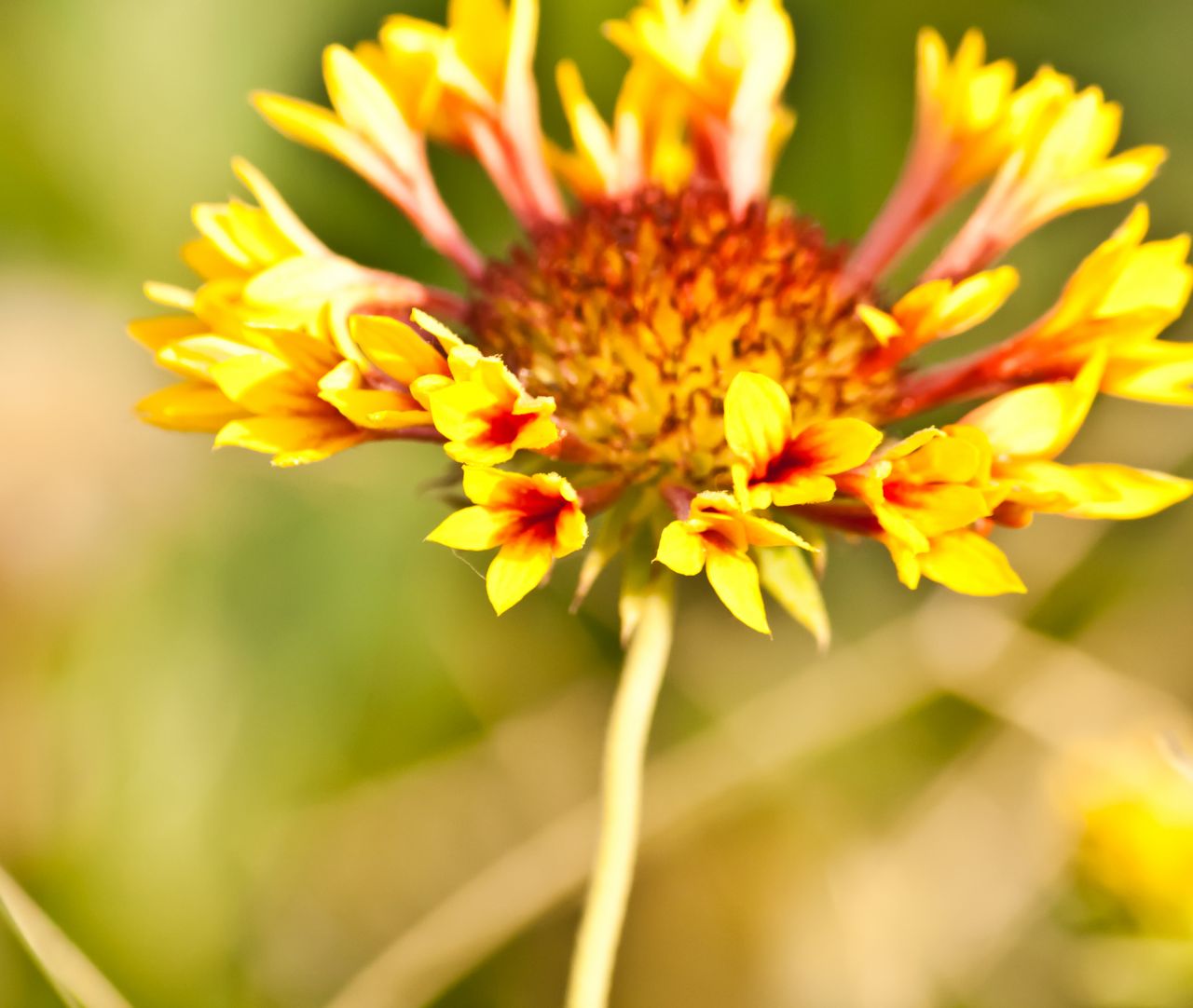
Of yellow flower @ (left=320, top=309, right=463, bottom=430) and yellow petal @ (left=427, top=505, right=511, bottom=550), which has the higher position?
yellow flower @ (left=320, top=309, right=463, bottom=430)

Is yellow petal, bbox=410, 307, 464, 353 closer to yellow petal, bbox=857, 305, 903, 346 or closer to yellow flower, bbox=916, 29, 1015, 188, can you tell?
yellow petal, bbox=857, 305, 903, 346

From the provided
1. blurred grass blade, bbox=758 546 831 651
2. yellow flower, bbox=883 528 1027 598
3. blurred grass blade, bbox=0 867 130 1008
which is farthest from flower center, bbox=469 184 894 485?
blurred grass blade, bbox=0 867 130 1008

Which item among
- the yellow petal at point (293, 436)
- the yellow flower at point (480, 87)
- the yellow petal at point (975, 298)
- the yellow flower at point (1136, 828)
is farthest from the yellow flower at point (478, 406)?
the yellow flower at point (1136, 828)

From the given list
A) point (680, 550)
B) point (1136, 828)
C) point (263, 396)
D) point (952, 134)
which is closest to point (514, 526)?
point (680, 550)

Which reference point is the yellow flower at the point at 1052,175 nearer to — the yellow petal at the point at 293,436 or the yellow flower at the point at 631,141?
the yellow flower at the point at 631,141

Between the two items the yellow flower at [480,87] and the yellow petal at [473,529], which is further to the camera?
the yellow flower at [480,87]

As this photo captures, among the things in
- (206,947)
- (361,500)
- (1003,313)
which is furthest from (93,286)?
(1003,313)
